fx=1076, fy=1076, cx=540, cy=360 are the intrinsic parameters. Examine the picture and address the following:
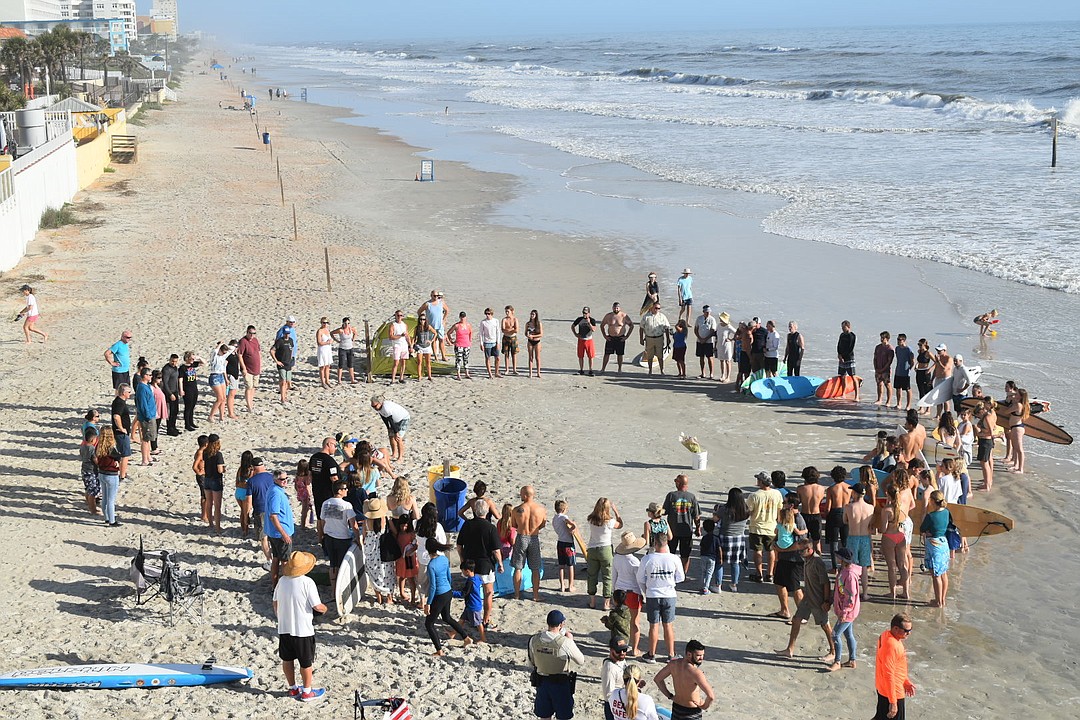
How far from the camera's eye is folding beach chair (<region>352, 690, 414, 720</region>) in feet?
26.7

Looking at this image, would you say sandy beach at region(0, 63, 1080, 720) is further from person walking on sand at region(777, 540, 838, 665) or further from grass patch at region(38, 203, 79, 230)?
grass patch at region(38, 203, 79, 230)

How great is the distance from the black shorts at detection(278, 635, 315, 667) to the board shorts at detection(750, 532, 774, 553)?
4530mm

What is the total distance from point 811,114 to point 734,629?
5654cm

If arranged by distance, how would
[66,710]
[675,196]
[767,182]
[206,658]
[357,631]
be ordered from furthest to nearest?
[767,182], [675,196], [357,631], [206,658], [66,710]

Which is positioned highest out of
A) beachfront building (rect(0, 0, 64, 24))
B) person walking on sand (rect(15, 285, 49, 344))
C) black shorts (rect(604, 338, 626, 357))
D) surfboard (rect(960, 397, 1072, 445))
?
beachfront building (rect(0, 0, 64, 24))

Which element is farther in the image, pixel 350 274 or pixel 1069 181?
pixel 1069 181

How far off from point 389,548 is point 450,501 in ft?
5.67

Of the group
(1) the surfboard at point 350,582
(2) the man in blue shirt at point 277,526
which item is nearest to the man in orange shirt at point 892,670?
(1) the surfboard at point 350,582

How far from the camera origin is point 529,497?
1050cm

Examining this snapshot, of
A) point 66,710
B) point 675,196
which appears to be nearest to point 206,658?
point 66,710

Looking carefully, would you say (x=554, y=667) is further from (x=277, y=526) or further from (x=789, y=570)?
(x=277, y=526)

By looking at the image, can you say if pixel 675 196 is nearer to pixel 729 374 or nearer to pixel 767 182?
pixel 767 182

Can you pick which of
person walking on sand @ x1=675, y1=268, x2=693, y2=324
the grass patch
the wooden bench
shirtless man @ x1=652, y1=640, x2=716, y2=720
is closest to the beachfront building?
the wooden bench

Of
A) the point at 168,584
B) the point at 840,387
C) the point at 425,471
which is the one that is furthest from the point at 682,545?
the point at 840,387
